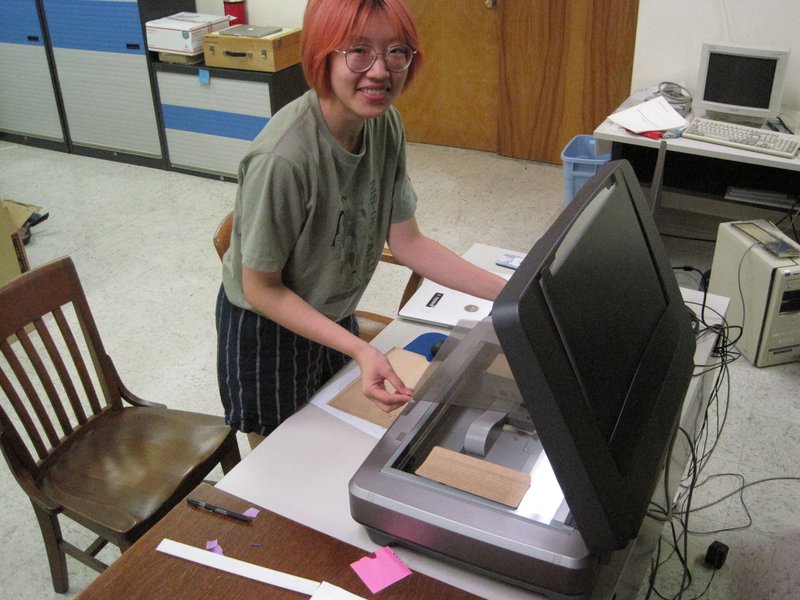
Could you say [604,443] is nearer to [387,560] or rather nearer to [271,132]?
[387,560]

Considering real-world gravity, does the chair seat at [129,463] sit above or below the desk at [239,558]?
below

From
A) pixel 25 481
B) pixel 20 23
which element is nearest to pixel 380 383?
pixel 25 481

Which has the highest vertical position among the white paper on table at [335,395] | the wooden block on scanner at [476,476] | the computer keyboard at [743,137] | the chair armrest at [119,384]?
the wooden block on scanner at [476,476]

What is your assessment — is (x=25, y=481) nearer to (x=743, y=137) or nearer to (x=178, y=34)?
(x=743, y=137)

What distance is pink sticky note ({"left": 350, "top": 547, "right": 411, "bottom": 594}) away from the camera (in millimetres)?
1094

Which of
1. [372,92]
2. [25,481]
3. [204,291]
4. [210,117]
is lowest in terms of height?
[204,291]

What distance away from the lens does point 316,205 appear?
1354 millimetres

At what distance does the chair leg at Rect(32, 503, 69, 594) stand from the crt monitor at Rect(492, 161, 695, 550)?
4.28 ft

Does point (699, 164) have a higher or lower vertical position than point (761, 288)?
higher

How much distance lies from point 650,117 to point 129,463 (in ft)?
7.97

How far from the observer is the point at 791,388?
105 inches

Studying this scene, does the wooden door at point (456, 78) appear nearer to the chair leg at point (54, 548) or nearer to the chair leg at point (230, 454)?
the chair leg at point (230, 454)

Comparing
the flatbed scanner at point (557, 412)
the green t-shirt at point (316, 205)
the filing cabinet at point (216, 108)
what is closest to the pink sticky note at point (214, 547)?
the flatbed scanner at point (557, 412)

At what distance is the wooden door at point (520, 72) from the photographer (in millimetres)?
4086
